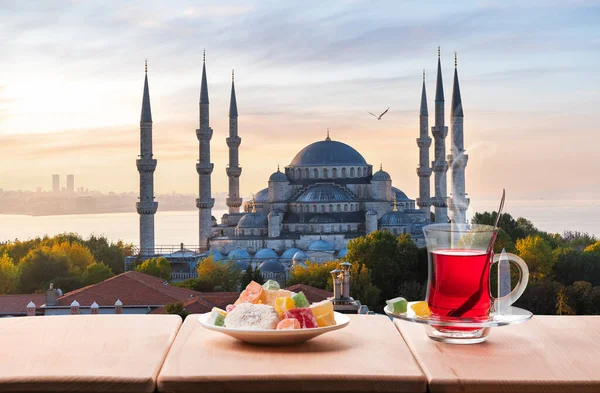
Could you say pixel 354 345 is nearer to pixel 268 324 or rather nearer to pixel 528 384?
pixel 268 324

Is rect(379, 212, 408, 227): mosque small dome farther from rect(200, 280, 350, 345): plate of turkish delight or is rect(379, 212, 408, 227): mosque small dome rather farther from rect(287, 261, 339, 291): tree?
rect(200, 280, 350, 345): plate of turkish delight

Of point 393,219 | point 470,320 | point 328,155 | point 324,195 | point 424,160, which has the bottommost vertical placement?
point 470,320

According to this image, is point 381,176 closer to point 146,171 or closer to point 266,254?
point 266,254

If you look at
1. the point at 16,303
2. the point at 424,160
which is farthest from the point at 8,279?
the point at 424,160

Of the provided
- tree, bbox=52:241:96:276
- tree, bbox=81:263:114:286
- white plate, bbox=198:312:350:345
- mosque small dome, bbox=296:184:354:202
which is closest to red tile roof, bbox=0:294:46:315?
tree, bbox=81:263:114:286

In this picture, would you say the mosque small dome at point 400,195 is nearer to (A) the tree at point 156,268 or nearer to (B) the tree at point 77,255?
(A) the tree at point 156,268

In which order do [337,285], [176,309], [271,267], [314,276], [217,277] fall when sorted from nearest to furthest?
1. [337,285]
2. [176,309]
3. [314,276]
4. [217,277]
5. [271,267]
